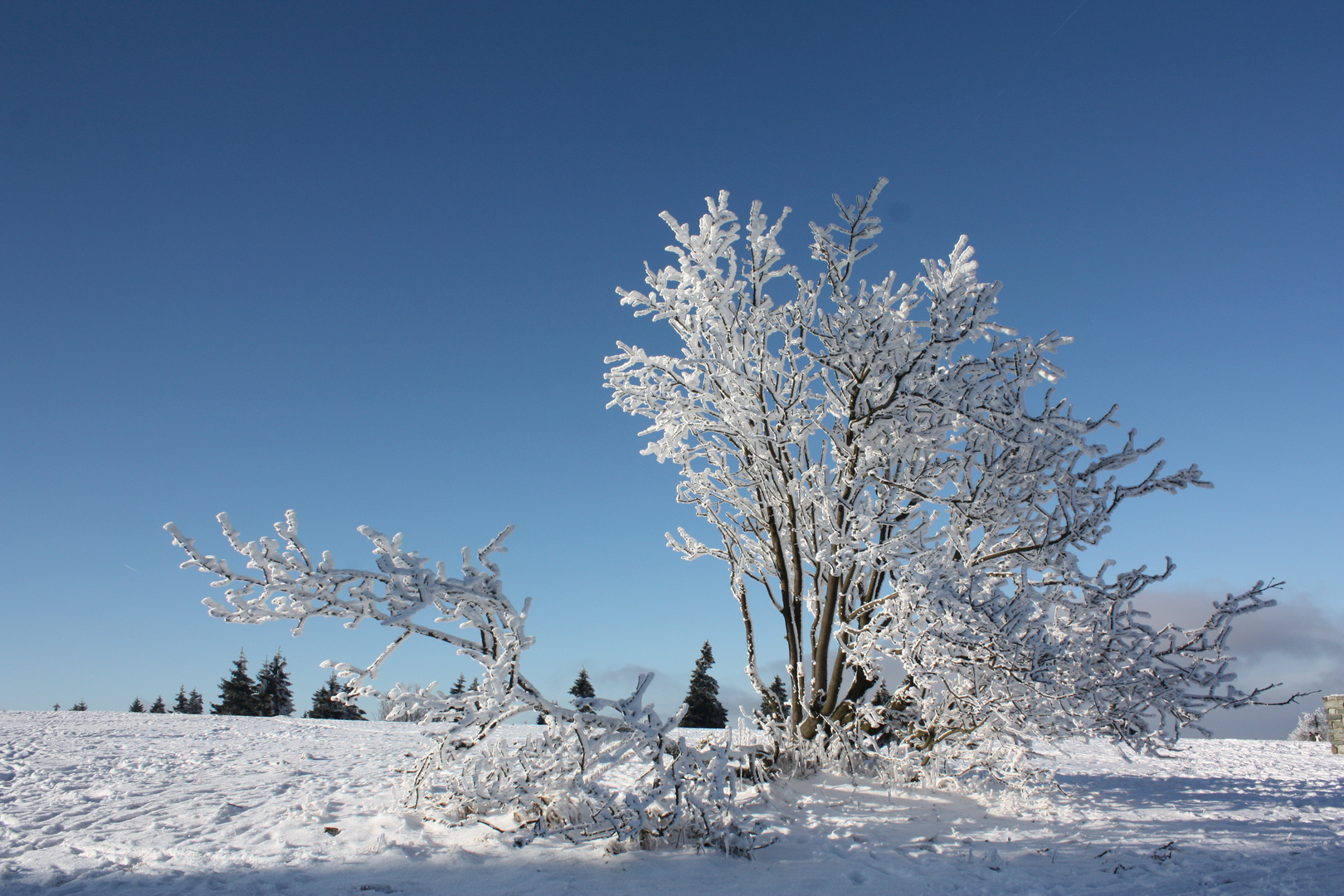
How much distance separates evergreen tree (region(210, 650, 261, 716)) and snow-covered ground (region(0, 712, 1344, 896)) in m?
23.9

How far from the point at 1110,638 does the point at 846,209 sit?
444cm

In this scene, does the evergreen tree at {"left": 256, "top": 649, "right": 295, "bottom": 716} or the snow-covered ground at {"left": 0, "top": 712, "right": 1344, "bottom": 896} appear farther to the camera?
the evergreen tree at {"left": 256, "top": 649, "right": 295, "bottom": 716}

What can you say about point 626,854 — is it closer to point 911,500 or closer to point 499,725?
point 499,725

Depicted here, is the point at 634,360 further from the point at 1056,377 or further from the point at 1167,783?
the point at 1167,783

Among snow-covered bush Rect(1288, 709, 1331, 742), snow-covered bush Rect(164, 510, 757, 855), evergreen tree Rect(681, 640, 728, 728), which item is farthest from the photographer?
snow-covered bush Rect(1288, 709, 1331, 742)

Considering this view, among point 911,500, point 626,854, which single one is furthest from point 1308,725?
point 626,854

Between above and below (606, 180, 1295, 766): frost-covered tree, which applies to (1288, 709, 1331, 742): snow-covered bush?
below

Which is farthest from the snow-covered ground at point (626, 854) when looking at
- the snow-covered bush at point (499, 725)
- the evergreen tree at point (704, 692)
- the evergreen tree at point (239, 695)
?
the evergreen tree at point (239, 695)

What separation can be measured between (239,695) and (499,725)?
30.2 m

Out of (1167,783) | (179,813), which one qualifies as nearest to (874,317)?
(1167,783)

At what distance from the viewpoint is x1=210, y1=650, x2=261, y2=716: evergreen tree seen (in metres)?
28.0

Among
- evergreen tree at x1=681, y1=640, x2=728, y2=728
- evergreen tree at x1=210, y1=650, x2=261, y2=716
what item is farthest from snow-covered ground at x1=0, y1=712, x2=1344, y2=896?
evergreen tree at x1=210, y1=650, x2=261, y2=716

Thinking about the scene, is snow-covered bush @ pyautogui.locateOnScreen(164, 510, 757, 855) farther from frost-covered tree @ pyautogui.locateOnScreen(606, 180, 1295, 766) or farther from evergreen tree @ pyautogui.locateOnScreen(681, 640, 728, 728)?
evergreen tree @ pyautogui.locateOnScreen(681, 640, 728, 728)

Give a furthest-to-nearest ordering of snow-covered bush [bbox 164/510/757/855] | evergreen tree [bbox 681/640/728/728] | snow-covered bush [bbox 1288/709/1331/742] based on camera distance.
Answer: snow-covered bush [bbox 1288/709/1331/742]
evergreen tree [bbox 681/640/728/728]
snow-covered bush [bbox 164/510/757/855]
